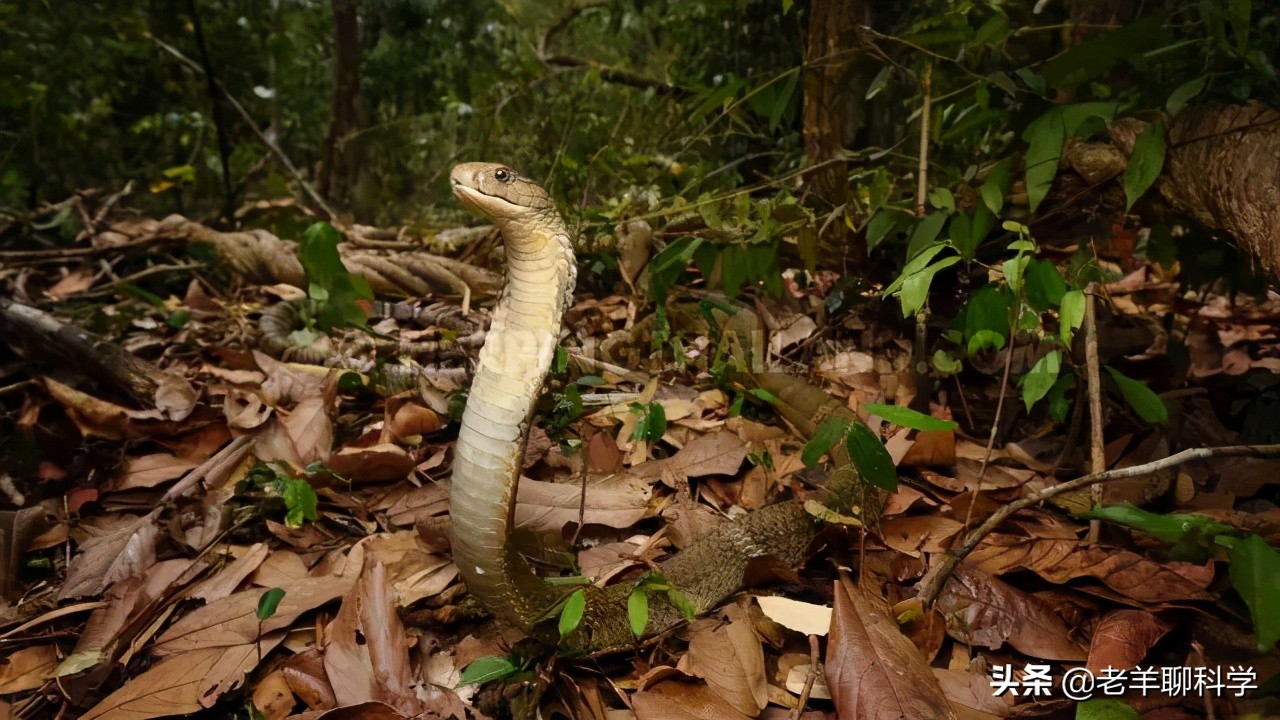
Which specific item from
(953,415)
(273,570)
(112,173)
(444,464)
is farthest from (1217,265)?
(112,173)

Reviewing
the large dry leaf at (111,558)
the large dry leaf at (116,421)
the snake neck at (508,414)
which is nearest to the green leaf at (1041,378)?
the snake neck at (508,414)

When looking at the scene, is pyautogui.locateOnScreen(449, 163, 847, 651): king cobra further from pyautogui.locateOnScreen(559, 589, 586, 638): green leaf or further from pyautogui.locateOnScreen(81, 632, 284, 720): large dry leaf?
pyautogui.locateOnScreen(81, 632, 284, 720): large dry leaf

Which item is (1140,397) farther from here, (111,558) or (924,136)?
(111,558)

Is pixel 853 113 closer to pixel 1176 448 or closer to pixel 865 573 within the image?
pixel 1176 448

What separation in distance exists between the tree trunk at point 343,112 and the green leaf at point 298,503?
143 inches

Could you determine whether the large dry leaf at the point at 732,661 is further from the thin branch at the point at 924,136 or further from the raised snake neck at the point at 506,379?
the thin branch at the point at 924,136

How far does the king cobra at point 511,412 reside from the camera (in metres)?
1.73

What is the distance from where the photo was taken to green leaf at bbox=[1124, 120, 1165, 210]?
2090 mm

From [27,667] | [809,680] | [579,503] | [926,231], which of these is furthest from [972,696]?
[27,667]

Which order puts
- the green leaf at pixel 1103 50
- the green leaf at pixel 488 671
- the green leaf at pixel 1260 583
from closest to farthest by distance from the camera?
1. the green leaf at pixel 1260 583
2. the green leaf at pixel 488 671
3. the green leaf at pixel 1103 50

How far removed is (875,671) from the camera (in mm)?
1702

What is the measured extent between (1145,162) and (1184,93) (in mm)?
188

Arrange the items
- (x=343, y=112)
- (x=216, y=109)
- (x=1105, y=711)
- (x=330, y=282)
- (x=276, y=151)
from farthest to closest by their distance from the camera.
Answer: (x=343, y=112), (x=276, y=151), (x=216, y=109), (x=330, y=282), (x=1105, y=711)

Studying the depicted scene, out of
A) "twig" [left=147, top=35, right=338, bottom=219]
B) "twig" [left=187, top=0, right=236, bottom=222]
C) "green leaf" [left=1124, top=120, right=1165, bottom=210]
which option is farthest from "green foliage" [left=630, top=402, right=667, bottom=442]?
"twig" [left=147, top=35, right=338, bottom=219]
